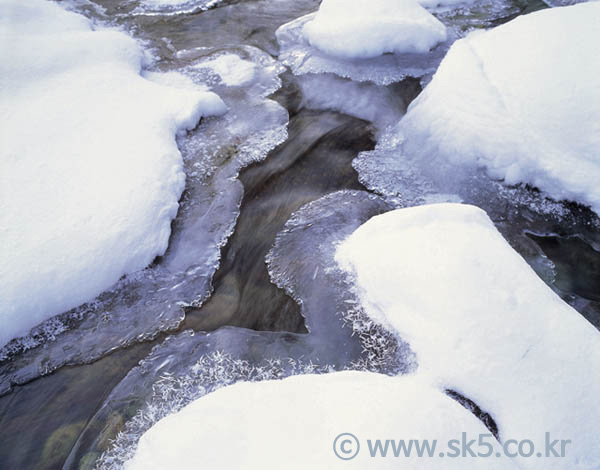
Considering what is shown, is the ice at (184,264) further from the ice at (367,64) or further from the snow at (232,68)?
the ice at (367,64)

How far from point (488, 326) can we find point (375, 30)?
339 centimetres

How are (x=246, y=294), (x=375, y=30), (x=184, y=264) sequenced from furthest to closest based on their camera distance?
(x=375, y=30) → (x=184, y=264) → (x=246, y=294)

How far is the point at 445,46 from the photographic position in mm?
4332

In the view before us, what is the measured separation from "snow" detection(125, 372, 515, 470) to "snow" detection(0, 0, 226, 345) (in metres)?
1.02

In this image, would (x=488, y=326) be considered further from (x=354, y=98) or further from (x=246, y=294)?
(x=354, y=98)

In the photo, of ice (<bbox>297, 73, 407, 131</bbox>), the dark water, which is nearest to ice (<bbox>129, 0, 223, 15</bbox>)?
ice (<bbox>297, 73, 407, 131</bbox>)

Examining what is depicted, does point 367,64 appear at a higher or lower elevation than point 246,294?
higher

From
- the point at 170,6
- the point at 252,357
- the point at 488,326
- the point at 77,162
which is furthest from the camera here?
the point at 170,6

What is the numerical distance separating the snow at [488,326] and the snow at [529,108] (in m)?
0.92

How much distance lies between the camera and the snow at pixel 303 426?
1334mm

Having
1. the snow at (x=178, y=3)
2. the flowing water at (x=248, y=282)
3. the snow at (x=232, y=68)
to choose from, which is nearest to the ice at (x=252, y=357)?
the flowing water at (x=248, y=282)

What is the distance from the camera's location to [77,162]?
2.65 metres

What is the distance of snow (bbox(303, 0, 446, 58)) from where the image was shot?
4074mm

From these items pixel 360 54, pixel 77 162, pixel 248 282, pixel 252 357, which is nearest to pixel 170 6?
pixel 360 54
